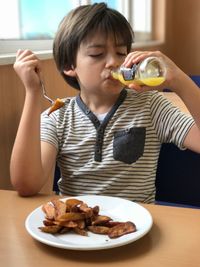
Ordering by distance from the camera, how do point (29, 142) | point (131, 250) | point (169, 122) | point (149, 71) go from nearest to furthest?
1. point (131, 250)
2. point (149, 71)
3. point (29, 142)
4. point (169, 122)

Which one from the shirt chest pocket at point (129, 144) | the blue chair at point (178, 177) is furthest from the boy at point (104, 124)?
the blue chair at point (178, 177)

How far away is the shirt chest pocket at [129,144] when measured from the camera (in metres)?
1.06

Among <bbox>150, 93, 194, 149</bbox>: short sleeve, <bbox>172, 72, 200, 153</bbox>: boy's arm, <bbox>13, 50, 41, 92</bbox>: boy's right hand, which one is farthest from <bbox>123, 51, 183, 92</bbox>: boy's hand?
<bbox>13, 50, 41, 92</bbox>: boy's right hand

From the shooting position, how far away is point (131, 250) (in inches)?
25.9

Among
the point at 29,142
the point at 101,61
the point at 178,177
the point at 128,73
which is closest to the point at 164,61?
the point at 128,73

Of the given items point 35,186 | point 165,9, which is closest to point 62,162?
point 35,186

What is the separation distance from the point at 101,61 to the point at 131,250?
0.52 meters

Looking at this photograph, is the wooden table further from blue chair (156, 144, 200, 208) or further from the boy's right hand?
blue chair (156, 144, 200, 208)

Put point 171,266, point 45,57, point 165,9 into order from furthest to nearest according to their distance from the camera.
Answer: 1. point 165,9
2. point 45,57
3. point 171,266

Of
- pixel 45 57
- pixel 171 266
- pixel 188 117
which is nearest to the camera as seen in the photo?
pixel 171 266

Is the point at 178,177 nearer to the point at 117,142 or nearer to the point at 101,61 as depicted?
the point at 117,142

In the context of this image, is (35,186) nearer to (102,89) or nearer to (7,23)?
(102,89)

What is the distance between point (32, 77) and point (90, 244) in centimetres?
45

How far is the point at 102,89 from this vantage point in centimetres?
107
